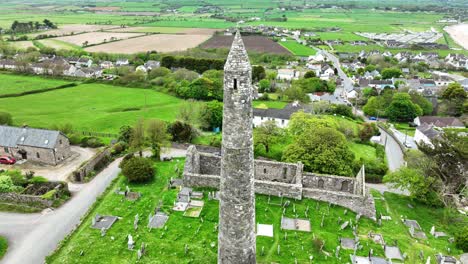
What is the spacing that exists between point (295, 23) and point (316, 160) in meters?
165

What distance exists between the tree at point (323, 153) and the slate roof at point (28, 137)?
25507mm

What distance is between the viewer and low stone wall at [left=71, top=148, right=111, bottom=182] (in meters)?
35.9

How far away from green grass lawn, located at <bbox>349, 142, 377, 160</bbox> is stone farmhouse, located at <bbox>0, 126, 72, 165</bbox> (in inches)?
1359

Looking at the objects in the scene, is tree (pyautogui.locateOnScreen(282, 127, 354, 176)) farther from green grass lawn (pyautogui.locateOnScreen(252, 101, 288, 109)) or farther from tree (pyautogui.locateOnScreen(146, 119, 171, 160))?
green grass lawn (pyautogui.locateOnScreen(252, 101, 288, 109))

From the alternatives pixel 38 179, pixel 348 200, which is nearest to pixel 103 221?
pixel 38 179

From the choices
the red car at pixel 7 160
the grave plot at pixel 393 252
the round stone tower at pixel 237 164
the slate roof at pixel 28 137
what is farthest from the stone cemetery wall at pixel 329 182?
the red car at pixel 7 160

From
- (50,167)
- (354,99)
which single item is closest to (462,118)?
(354,99)

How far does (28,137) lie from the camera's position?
40344 mm

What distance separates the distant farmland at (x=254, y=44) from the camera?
11650cm

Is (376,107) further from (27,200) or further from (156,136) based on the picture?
(27,200)

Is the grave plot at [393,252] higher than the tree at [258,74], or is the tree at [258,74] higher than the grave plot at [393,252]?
the tree at [258,74]

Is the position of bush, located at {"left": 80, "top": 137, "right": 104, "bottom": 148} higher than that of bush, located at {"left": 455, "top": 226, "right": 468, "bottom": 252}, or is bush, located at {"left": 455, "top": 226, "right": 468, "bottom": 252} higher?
bush, located at {"left": 80, "top": 137, "right": 104, "bottom": 148}

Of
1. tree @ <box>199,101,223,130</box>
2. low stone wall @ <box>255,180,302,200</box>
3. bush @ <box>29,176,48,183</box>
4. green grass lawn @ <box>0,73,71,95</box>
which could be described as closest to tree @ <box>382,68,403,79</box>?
tree @ <box>199,101,223,130</box>

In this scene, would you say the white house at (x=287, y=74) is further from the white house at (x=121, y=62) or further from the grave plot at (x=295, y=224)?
the grave plot at (x=295, y=224)
